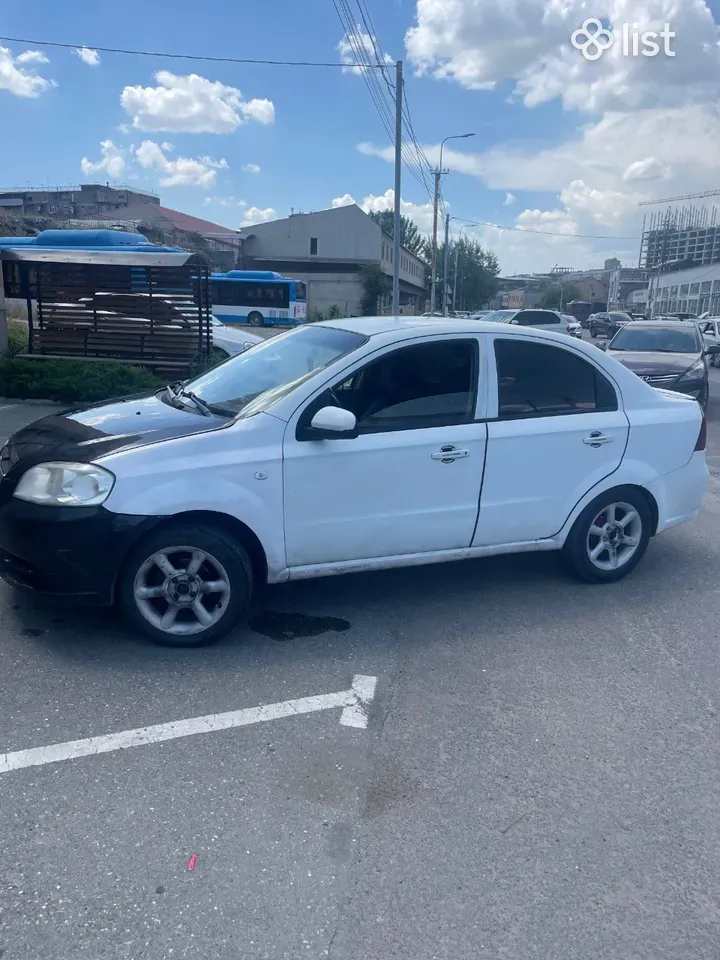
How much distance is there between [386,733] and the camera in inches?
139

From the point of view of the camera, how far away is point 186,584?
411 centimetres

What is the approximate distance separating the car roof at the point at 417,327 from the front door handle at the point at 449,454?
692mm

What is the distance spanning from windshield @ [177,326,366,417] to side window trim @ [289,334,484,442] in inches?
6.1

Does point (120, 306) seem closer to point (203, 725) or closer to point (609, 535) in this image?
point (609, 535)

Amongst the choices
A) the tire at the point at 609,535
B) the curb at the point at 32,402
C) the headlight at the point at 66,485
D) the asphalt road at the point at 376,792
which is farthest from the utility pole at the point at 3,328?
the tire at the point at 609,535

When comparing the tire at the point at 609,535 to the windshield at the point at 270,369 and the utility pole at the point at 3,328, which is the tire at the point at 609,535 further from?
the utility pole at the point at 3,328

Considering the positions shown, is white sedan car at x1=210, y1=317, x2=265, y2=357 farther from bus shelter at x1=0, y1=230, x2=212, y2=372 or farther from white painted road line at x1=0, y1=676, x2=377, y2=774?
white painted road line at x1=0, y1=676, x2=377, y2=774

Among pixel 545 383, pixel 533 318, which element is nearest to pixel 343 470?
pixel 545 383

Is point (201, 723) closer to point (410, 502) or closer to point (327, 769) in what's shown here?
point (327, 769)

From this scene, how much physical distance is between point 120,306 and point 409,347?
1225 cm

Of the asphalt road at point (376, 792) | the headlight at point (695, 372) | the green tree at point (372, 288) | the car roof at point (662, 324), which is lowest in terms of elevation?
the asphalt road at point (376, 792)

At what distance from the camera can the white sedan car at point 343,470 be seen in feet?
13.1

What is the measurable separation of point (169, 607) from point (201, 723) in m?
0.78

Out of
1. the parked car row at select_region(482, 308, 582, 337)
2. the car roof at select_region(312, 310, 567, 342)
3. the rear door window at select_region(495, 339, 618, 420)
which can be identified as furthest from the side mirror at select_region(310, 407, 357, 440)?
the parked car row at select_region(482, 308, 582, 337)
